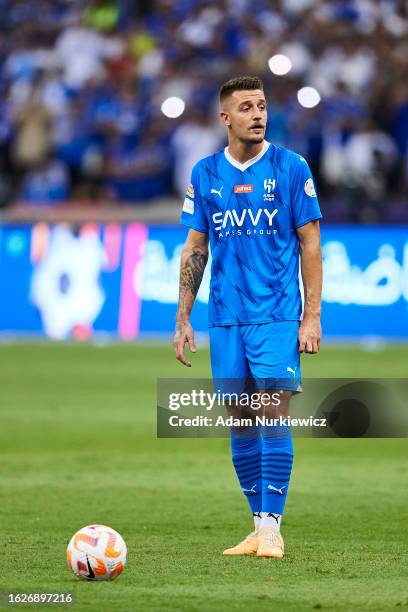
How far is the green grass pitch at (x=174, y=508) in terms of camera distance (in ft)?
19.5

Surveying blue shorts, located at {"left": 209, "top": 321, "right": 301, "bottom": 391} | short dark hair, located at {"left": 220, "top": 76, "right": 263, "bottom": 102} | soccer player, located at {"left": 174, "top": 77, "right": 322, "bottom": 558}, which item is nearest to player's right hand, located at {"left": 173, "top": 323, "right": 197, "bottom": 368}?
soccer player, located at {"left": 174, "top": 77, "right": 322, "bottom": 558}

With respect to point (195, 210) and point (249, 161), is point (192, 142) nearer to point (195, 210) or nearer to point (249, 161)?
point (195, 210)

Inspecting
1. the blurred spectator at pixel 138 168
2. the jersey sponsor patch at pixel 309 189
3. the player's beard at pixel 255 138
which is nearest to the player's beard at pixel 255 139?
the player's beard at pixel 255 138

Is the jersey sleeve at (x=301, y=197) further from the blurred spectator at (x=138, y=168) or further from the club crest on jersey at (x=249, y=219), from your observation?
the blurred spectator at (x=138, y=168)

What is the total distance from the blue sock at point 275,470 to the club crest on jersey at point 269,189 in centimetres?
119

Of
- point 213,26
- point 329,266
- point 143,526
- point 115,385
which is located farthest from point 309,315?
point 213,26

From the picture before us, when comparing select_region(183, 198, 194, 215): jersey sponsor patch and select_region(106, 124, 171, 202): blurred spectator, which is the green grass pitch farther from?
select_region(106, 124, 171, 202): blurred spectator

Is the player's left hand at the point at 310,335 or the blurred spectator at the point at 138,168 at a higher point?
the blurred spectator at the point at 138,168

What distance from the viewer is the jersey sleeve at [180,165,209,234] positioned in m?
7.14

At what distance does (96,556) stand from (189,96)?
1622 cm

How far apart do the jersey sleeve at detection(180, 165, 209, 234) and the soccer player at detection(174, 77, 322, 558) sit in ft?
0.20

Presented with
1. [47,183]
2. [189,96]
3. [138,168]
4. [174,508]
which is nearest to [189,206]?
[174,508]

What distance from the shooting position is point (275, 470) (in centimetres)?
689

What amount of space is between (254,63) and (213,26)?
6.17 feet
